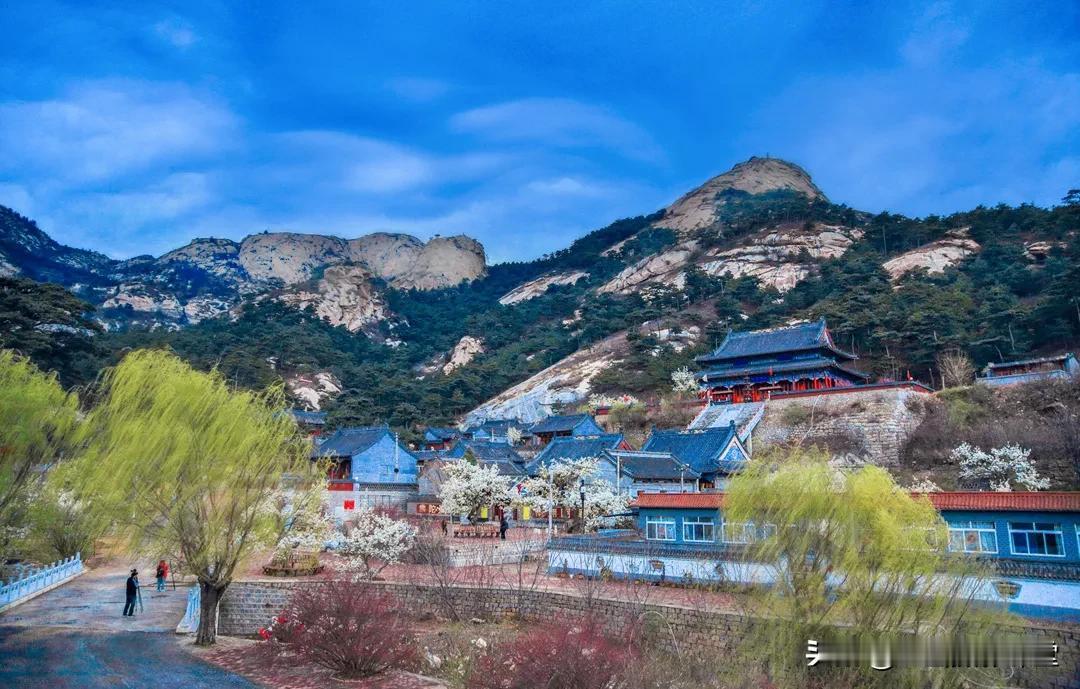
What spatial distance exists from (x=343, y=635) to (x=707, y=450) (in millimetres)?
26590

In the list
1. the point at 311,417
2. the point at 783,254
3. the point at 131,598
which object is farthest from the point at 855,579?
the point at 783,254

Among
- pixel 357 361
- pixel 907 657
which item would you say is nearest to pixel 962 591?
pixel 907 657

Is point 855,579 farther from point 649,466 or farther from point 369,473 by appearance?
point 369,473

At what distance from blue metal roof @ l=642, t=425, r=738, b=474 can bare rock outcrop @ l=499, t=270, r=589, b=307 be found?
86.0m

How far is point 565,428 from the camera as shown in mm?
49969

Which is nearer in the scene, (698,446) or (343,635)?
(343,635)

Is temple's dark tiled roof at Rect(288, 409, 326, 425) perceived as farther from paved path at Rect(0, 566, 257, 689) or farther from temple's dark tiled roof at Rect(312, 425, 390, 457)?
paved path at Rect(0, 566, 257, 689)

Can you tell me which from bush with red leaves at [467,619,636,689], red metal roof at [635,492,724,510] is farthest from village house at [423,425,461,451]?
bush with red leaves at [467,619,636,689]

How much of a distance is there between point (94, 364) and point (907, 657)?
56034 mm

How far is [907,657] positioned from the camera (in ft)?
38.2

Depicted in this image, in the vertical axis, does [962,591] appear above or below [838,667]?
above

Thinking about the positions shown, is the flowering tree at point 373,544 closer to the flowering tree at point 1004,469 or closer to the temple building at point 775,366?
the flowering tree at point 1004,469

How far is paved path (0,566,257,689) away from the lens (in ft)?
39.8

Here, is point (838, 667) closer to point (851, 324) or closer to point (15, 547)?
point (15, 547)
